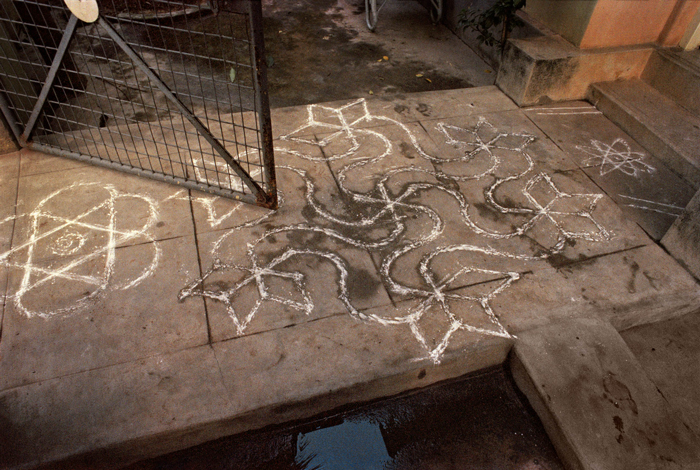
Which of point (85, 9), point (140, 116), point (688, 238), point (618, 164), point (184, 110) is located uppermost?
point (85, 9)

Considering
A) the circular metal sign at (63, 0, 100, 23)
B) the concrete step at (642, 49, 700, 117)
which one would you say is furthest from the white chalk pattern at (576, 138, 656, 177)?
the circular metal sign at (63, 0, 100, 23)

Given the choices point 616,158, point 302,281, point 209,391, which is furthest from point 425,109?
point 209,391

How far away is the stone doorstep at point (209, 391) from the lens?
85.5 inches

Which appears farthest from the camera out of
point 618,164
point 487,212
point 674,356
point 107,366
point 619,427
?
point 618,164

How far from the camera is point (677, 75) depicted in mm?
4316

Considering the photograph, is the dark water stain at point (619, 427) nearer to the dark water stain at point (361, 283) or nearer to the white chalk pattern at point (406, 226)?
the white chalk pattern at point (406, 226)

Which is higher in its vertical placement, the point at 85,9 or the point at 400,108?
the point at 85,9

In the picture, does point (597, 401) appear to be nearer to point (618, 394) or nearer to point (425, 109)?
point (618, 394)

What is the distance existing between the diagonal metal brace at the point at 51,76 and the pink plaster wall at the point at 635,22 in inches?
173

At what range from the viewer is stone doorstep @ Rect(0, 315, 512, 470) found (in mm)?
2172

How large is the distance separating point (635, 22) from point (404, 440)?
14.7ft

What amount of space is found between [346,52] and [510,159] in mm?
3115

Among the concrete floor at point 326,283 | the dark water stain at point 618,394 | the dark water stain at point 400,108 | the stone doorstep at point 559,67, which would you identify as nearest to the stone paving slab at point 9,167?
the concrete floor at point 326,283

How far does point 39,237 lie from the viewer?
3.08m
